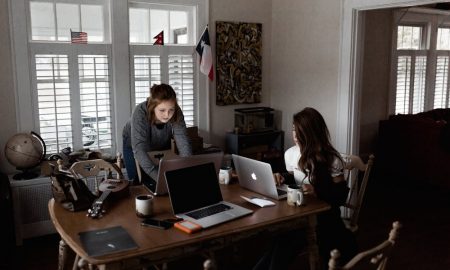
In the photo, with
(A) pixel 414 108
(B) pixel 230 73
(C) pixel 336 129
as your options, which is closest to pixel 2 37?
(B) pixel 230 73

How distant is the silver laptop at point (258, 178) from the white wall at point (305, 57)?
84.7 inches

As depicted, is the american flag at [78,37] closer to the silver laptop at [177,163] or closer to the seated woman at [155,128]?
the seated woman at [155,128]

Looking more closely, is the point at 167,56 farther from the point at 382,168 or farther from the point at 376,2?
the point at 382,168

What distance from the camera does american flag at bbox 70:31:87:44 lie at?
4.37 metres

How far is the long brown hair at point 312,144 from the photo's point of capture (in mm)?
2719

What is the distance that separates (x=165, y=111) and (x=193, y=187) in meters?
0.75

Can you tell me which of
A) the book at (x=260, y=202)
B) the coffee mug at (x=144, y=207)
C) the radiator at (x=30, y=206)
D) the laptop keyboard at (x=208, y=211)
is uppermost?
the coffee mug at (x=144, y=207)

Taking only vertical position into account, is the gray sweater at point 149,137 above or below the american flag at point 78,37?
below

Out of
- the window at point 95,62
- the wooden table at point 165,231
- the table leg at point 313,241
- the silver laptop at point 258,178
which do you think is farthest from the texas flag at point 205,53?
the table leg at point 313,241

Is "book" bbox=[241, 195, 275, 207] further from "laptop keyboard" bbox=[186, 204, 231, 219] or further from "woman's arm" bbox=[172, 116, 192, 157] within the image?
"woman's arm" bbox=[172, 116, 192, 157]

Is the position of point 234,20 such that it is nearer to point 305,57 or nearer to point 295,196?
point 305,57

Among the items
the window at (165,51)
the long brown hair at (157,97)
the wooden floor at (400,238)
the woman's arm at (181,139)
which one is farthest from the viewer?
the window at (165,51)

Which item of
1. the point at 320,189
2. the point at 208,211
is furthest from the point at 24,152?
the point at 320,189

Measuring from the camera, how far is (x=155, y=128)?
3.29 metres
